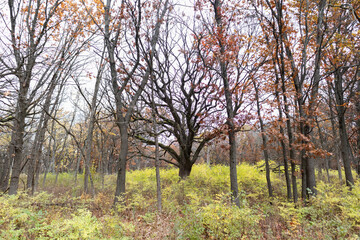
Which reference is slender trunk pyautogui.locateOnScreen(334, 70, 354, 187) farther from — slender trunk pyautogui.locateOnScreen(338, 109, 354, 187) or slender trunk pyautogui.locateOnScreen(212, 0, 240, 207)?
slender trunk pyautogui.locateOnScreen(212, 0, 240, 207)

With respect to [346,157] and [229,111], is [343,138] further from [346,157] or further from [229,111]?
[229,111]

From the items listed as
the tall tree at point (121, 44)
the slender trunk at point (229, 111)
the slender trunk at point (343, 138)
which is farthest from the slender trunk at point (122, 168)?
the slender trunk at point (343, 138)

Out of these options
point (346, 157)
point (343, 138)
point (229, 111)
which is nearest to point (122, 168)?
point (229, 111)

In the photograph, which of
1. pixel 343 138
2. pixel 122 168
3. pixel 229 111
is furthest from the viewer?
pixel 343 138

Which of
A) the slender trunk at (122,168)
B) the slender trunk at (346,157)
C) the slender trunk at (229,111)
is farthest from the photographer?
the slender trunk at (346,157)

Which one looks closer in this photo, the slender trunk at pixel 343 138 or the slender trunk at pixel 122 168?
the slender trunk at pixel 122 168

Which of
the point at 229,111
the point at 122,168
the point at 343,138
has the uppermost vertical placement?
the point at 229,111

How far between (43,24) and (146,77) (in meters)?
3.24

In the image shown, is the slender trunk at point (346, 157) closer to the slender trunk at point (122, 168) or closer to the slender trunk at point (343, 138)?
the slender trunk at point (343, 138)

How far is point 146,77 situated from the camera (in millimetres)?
6602

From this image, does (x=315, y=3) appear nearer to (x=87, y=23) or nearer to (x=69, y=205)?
(x=87, y=23)

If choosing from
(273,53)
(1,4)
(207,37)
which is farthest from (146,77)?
(273,53)

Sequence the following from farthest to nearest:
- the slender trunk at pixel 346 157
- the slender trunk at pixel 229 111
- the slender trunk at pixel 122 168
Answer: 1. the slender trunk at pixel 346 157
2. the slender trunk at pixel 122 168
3. the slender trunk at pixel 229 111

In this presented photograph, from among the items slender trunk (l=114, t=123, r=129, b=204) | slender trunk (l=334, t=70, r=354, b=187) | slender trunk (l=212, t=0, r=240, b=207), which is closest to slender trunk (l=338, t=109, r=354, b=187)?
slender trunk (l=334, t=70, r=354, b=187)
